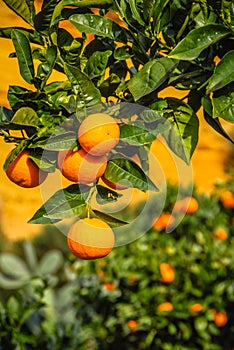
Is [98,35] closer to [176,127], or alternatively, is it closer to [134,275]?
[176,127]

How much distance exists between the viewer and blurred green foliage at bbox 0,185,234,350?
2.17 metres

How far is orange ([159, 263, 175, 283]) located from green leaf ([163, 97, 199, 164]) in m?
1.42

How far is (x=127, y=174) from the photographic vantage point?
0.75 m

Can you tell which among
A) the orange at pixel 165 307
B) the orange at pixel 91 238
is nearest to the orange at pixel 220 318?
the orange at pixel 165 307

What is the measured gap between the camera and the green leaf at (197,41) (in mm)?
744

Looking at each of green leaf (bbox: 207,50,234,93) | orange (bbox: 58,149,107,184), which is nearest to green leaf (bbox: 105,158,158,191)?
orange (bbox: 58,149,107,184)

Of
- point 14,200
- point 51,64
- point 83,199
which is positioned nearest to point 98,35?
point 51,64

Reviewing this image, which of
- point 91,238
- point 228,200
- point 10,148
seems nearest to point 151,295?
point 228,200

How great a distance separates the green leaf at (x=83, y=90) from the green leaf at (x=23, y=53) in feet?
0.24

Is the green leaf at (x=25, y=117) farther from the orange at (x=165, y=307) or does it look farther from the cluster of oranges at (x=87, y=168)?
the orange at (x=165, y=307)

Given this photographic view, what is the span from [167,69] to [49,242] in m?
2.09

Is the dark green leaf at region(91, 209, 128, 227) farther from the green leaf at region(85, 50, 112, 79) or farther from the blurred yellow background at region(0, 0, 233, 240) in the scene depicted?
the blurred yellow background at region(0, 0, 233, 240)

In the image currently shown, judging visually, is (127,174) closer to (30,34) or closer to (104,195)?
(104,195)

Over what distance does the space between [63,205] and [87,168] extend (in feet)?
0.17
